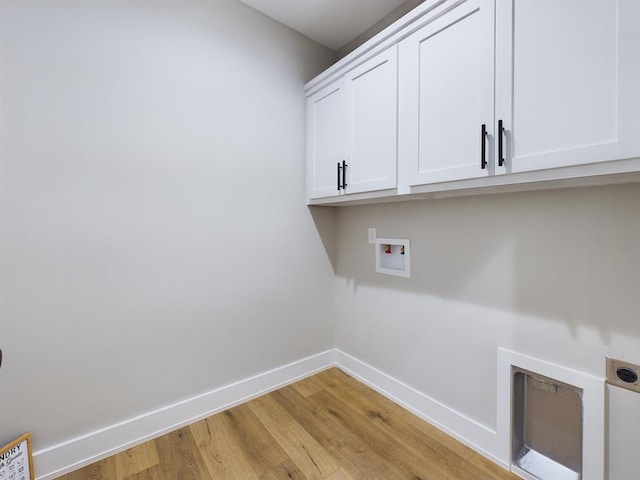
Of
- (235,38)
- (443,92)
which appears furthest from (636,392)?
(235,38)

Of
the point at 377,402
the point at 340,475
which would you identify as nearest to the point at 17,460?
the point at 340,475

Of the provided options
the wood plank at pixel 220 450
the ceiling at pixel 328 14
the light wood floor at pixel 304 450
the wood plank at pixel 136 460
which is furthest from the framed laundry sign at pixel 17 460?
the ceiling at pixel 328 14

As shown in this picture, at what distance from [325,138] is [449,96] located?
2.92 feet

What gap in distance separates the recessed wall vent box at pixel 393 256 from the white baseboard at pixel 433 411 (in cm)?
73

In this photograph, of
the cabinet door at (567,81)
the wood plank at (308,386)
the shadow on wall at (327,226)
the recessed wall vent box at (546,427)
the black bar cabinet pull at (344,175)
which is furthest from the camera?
the shadow on wall at (327,226)

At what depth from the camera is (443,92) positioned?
4.23ft

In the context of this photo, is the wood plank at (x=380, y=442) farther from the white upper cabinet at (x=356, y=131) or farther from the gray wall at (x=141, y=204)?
the white upper cabinet at (x=356, y=131)

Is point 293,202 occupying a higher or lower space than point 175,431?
higher

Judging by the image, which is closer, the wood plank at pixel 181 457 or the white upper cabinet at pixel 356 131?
the wood plank at pixel 181 457

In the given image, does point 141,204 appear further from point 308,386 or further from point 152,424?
point 308,386

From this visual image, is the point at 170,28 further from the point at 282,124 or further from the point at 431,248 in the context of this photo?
the point at 431,248

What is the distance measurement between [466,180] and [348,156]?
77 cm

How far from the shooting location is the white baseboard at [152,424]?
4.35ft

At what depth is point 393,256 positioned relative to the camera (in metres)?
1.93
